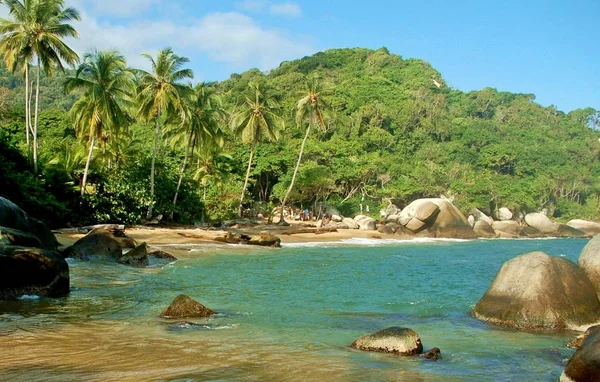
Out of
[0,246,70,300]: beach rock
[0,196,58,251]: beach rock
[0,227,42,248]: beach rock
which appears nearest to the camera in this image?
[0,246,70,300]: beach rock

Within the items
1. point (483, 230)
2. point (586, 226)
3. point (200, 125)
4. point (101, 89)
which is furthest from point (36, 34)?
point (586, 226)

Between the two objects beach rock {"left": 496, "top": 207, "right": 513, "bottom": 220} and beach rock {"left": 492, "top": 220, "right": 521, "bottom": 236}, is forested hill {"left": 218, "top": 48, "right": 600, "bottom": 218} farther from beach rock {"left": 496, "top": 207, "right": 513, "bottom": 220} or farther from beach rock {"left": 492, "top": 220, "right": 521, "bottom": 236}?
beach rock {"left": 492, "top": 220, "right": 521, "bottom": 236}

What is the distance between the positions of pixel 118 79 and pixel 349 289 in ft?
74.4

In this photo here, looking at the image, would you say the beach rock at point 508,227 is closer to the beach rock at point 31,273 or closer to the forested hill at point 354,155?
the forested hill at point 354,155

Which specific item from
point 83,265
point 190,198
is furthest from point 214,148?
point 83,265

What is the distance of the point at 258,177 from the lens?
191 feet

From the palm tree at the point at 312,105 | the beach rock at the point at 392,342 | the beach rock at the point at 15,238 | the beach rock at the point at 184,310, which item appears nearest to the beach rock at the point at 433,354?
the beach rock at the point at 392,342

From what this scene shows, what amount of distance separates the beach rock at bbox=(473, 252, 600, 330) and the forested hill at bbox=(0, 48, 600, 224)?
940 inches

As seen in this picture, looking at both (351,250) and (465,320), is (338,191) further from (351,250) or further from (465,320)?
(465,320)

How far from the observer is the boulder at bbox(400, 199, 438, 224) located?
169 ft

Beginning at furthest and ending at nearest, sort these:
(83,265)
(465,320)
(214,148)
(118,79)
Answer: (214,148), (118,79), (83,265), (465,320)

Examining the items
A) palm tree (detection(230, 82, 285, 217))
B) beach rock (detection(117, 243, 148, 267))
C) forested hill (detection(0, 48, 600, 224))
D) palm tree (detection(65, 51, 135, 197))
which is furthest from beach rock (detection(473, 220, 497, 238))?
beach rock (detection(117, 243, 148, 267))

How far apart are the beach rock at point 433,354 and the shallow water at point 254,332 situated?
0.18m

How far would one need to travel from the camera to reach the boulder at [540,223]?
211ft
